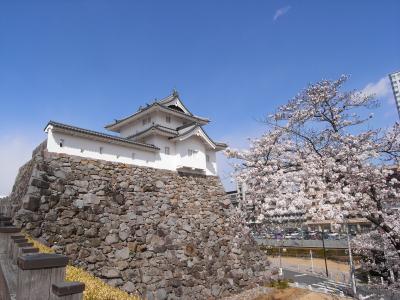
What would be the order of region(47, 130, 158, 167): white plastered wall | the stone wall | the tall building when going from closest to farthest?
the stone wall
region(47, 130, 158, 167): white plastered wall
the tall building

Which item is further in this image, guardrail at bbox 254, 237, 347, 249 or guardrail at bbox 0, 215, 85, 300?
guardrail at bbox 254, 237, 347, 249

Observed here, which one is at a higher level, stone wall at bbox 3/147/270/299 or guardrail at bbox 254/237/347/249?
stone wall at bbox 3/147/270/299

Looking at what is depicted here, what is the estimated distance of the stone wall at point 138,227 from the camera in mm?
9750

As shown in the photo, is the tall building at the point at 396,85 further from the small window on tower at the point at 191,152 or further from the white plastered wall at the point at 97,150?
the white plastered wall at the point at 97,150

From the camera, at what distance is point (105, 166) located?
12.4 m

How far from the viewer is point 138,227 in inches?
463

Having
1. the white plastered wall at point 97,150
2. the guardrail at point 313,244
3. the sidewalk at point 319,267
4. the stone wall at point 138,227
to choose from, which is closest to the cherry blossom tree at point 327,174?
the stone wall at point 138,227

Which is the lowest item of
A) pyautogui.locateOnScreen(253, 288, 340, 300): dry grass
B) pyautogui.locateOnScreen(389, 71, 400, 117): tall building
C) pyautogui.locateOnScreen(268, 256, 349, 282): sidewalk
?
pyautogui.locateOnScreen(268, 256, 349, 282): sidewalk

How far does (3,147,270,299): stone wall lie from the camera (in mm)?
9750

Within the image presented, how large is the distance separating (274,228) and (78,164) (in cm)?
808

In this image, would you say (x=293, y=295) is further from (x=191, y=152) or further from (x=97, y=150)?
(x=97, y=150)

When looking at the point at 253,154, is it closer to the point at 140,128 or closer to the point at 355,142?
the point at 355,142

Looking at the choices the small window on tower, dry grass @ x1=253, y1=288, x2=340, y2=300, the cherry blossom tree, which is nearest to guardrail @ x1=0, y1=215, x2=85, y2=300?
the cherry blossom tree

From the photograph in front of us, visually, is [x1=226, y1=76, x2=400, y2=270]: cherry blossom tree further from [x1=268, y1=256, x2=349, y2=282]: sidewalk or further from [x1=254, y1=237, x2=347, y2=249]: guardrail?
[x1=254, y1=237, x2=347, y2=249]: guardrail
